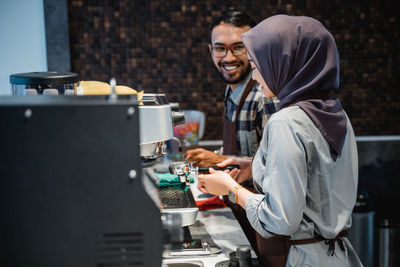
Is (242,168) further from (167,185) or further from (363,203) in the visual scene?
(363,203)

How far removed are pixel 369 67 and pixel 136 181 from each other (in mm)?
3655

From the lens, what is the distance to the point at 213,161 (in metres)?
2.26

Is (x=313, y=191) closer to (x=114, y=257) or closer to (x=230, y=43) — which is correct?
(x=114, y=257)

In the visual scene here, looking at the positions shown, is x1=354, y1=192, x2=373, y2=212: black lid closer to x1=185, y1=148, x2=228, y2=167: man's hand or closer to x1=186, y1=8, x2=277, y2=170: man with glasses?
x1=186, y1=8, x2=277, y2=170: man with glasses

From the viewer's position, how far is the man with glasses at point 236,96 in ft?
7.54

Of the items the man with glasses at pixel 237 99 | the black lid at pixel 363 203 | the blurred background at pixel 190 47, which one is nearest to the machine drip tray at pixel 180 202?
the man with glasses at pixel 237 99

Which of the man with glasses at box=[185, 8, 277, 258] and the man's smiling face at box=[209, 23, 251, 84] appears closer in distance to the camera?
the man with glasses at box=[185, 8, 277, 258]

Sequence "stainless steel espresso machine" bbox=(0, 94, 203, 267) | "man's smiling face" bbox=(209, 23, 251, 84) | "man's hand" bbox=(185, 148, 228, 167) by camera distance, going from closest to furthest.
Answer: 1. "stainless steel espresso machine" bbox=(0, 94, 203, 267)
2. "man's hand" bbox=(185, 148, 228, 167)
3. "man's smiling face" bbox=(209, 23, 251, 84)

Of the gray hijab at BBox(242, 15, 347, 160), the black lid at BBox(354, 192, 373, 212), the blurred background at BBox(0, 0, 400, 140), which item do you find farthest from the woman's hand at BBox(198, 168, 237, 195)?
the blurred background at BBox(0, 0, 400, 140)

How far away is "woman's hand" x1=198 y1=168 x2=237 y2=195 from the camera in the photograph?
1655mm

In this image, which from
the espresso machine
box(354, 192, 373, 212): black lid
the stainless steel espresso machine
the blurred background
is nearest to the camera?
the stainless steel espresso machine

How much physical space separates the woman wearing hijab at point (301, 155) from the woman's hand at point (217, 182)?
Result: 146 millimetres

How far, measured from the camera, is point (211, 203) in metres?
2.35

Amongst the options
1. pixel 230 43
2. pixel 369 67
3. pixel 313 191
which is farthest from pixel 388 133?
pixel 313 191
